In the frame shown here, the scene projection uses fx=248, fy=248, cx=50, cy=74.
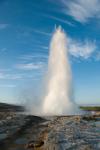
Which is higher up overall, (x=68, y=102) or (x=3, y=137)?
(x=68, y=102)

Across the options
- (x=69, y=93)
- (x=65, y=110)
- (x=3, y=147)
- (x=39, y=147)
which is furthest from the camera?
(x=69, y=93)

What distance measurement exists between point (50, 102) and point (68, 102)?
5358mm

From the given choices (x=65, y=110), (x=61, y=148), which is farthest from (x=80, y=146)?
(x=65, y=110)

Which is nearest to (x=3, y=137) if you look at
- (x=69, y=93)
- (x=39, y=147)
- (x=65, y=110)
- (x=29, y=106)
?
(x=39, y=147)

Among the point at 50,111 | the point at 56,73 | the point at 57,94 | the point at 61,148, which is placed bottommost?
the point at 61,148

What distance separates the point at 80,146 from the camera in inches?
→ 764

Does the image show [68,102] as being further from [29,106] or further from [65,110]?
[29,106]

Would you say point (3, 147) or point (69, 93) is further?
point (69, 93)

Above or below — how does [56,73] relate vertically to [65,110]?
above

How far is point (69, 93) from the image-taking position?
7500 cm

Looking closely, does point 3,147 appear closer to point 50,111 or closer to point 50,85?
point 50,111

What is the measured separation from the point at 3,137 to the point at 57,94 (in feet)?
154

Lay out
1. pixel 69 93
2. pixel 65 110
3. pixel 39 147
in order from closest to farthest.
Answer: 1. pixel 39 147
2. pixel 65 110
3. pixel 69 93

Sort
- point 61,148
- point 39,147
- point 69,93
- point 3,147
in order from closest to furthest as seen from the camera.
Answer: point 61,148
point 39,147
point 3,147
point 69,93
